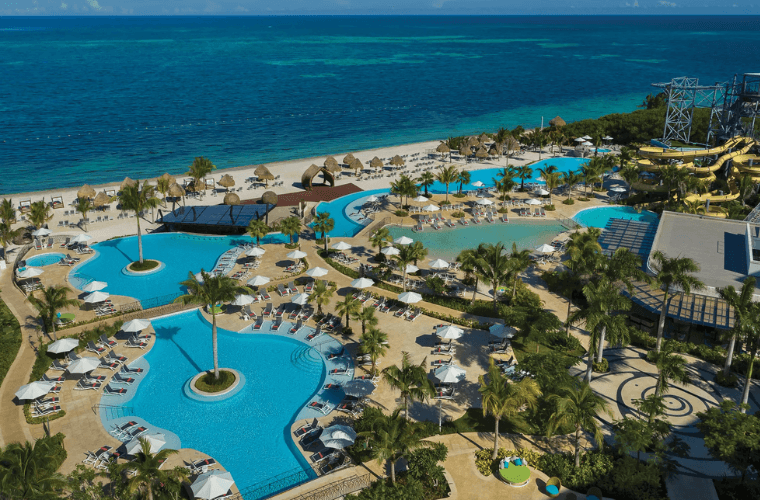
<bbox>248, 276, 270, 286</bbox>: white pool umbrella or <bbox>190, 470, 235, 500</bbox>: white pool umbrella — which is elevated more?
<bbox>248, 276, 270, 286</bbox>: white pool umbrella

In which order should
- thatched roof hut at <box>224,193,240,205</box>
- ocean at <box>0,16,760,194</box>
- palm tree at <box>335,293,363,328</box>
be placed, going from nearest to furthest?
palm tree at <box>335,293,363,328</box> < thatched roof hut at <box>224,193,240,205</box> < ocean at <box>0,16,760,194</box>

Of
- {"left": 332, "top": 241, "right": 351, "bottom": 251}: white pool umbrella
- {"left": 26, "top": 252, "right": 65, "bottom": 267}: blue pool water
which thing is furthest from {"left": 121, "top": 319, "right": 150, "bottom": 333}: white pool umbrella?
{"left": 26, "top": 252, "right": 65, "bottom": 267}: blue pool water

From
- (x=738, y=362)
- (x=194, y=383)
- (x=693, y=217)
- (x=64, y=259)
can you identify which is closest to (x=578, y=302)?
(x=738, y=362)

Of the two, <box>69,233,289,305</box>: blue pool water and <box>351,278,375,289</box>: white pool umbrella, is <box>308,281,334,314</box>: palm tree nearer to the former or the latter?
<box>351,278,375,289</box>: white pool umbrella

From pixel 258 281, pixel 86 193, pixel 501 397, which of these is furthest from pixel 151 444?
pixel 86 193

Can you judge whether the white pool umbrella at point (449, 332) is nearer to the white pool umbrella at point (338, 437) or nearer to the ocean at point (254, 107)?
the white pool umbrella at point (338, 437)
